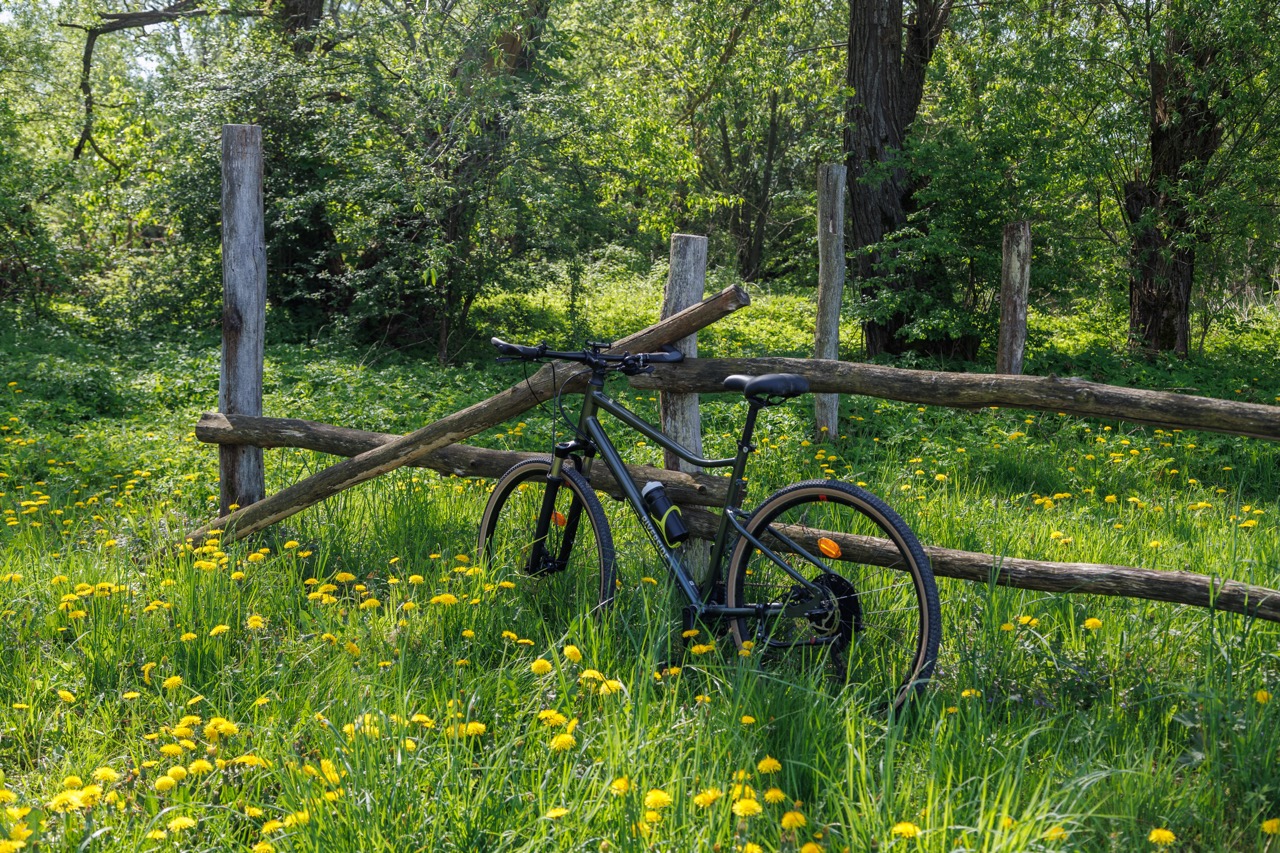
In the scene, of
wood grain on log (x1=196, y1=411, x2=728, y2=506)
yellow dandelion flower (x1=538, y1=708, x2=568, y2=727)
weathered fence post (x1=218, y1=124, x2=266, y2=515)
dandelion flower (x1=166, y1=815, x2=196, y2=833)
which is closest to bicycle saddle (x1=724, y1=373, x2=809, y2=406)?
wood grain on log (x1=196, y1=411, x2=728, y2=506)

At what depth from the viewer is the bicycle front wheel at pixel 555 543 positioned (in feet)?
12.0

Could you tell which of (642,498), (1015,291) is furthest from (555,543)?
(1015,291)

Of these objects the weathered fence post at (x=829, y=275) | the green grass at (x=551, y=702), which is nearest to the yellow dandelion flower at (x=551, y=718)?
the green grass at (x=551, y=702)

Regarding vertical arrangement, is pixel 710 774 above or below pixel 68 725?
above

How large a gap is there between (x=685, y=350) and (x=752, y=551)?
4.01ft

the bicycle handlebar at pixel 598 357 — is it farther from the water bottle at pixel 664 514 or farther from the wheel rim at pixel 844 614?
the wheel rim at pixel 844 614

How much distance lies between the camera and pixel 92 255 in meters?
14.5

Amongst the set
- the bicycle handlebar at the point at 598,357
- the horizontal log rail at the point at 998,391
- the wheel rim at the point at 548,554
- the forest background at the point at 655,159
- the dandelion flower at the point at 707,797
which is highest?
the forest background at the point at 655,159

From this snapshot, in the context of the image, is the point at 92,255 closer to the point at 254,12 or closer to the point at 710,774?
the point at 254,12

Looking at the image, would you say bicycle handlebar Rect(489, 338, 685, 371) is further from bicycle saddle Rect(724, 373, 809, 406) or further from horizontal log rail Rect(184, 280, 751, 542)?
bicycle saddle Rect(724, 373, 809, 406)

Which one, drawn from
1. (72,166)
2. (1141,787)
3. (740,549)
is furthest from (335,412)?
(72,166)

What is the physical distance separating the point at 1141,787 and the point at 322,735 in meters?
2.05

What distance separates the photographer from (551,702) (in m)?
2.89

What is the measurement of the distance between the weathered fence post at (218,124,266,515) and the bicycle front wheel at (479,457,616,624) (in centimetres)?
173
